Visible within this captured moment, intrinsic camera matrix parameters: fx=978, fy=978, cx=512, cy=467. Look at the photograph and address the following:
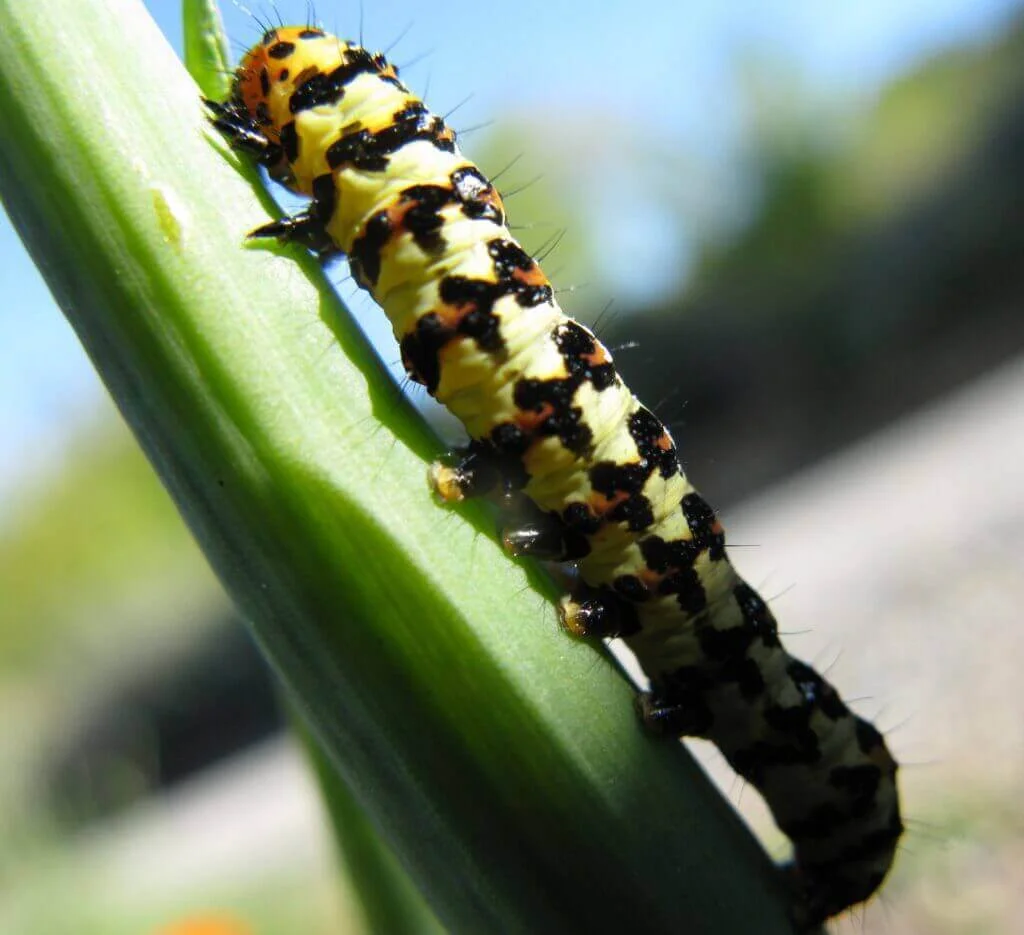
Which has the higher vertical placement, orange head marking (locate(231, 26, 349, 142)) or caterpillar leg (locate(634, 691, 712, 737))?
orange head marking (locate(231, 26, 349, 142))

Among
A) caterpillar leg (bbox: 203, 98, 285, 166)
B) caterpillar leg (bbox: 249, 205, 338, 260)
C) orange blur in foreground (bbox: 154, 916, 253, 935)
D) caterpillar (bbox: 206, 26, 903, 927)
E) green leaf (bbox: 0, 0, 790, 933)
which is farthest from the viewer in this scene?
orange blur in foreground (bbox: 154, 916, 253, 935)

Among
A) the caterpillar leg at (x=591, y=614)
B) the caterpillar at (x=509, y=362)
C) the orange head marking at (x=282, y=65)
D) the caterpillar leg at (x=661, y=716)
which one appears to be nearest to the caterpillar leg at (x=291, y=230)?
the caterpillar at (x=509, y=362)

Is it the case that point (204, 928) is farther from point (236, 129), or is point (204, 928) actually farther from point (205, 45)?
point (205, 45)

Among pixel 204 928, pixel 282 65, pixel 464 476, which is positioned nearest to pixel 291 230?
pixel 464 476

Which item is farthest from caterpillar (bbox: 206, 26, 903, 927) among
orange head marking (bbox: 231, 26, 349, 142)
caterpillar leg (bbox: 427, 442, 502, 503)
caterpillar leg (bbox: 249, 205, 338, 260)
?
caterpillar leg (bbox: 249, 205, 338, 260)

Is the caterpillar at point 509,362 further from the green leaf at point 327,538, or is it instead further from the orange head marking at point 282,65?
the green leaf at point 327,538

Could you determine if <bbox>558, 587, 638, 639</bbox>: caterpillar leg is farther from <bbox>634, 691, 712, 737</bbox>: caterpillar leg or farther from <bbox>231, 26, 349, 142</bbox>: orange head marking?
<bbox>231, 26, 349, 142</bbox>: orange head marking

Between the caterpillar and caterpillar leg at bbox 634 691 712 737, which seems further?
the caterpillar
